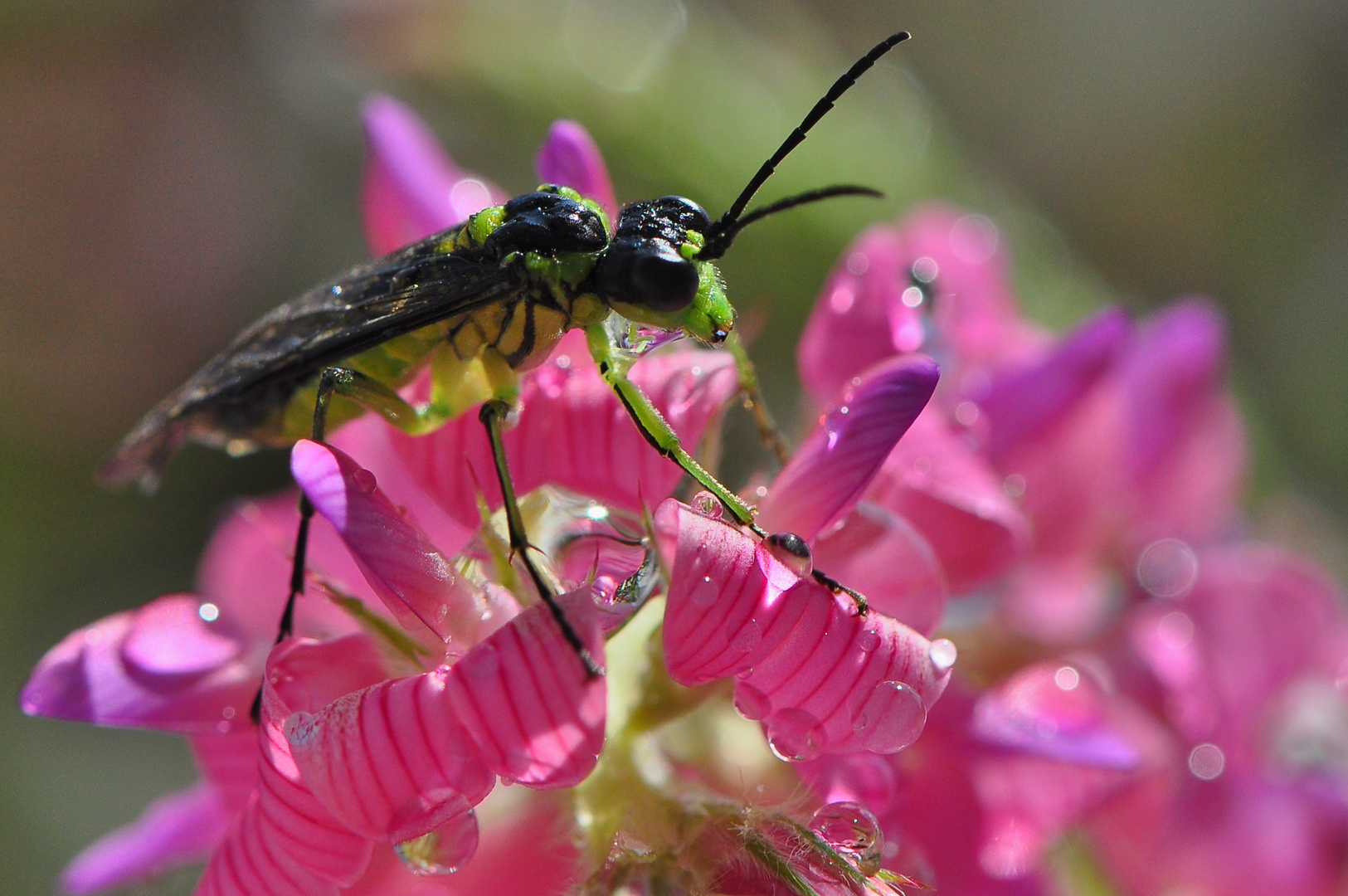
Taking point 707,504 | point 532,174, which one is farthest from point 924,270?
point 532,174

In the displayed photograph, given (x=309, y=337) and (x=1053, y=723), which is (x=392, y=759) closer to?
(x=309, y=337)

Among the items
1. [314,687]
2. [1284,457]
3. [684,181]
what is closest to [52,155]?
[684,181]

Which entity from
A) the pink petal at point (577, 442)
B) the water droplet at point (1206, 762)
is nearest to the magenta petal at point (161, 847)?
the pink petal at point (577, 442)

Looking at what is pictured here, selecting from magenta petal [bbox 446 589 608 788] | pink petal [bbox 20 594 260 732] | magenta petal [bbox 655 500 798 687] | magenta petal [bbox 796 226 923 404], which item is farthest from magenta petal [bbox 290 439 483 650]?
magenta petal [bbox 796 226 923 404]

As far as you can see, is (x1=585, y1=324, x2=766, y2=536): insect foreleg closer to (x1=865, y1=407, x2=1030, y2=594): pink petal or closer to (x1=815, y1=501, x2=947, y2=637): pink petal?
(x1=815, y1=501, x2=947, y2=637): pink petal

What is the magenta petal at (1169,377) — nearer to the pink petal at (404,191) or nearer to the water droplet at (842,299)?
the water droplet at (842,299)

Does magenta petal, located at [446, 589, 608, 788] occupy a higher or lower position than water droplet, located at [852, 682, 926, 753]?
lower
